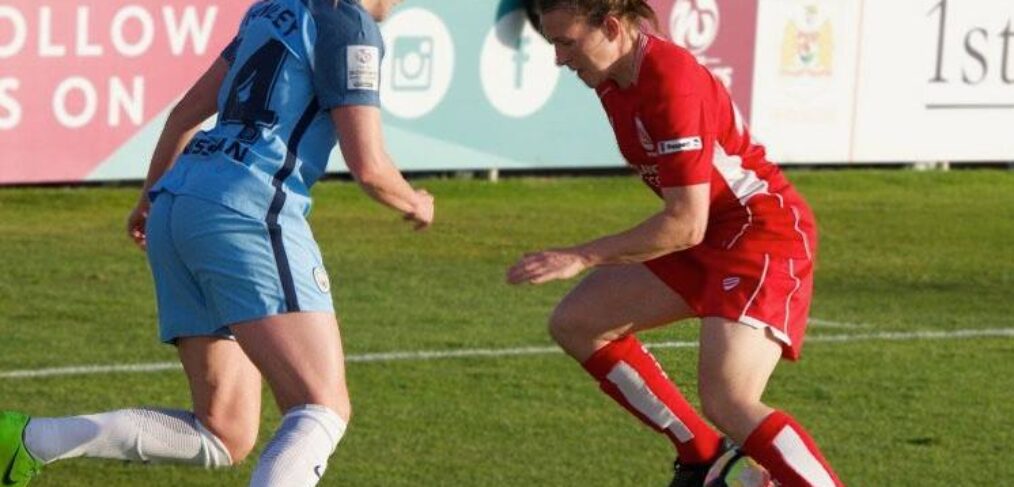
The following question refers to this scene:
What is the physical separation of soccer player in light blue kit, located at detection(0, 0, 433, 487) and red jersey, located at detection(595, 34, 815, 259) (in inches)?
29.1

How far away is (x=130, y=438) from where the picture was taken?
6.07 metres

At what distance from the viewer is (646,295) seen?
6734 mm

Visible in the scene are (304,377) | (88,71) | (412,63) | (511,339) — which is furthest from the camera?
(412,63)

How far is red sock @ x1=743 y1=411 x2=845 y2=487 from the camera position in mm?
6273

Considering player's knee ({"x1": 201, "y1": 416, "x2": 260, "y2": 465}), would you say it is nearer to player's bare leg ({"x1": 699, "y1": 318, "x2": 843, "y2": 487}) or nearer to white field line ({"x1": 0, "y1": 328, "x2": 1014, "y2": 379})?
player's bare leg ({"x1": 699, "y1": 318, "x2": 843, "y2": 487})

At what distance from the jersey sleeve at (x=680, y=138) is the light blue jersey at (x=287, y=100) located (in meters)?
0.87

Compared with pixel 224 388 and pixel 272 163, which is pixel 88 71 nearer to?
pixel 224 388

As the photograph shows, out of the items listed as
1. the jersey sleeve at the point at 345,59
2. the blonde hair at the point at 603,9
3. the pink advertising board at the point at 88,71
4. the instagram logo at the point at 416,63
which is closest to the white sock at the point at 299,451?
the jersey sleeve at the point at 345,59

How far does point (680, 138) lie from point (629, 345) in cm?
110

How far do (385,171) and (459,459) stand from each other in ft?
7.90

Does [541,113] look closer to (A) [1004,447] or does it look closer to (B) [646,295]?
(A) [1004,447]

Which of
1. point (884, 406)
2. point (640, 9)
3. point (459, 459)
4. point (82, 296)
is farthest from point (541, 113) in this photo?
point (640, 9)

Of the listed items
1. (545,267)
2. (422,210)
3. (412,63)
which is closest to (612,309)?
(545,267)

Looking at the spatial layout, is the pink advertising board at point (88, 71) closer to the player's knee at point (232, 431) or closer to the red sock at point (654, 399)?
the red sock at point (654, 399)
